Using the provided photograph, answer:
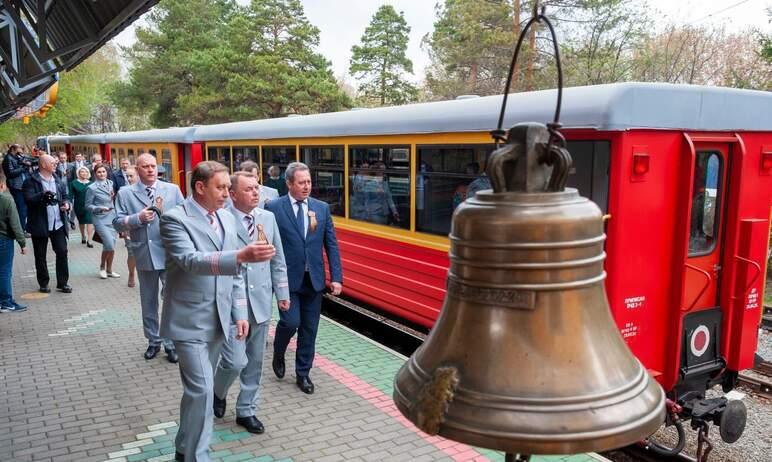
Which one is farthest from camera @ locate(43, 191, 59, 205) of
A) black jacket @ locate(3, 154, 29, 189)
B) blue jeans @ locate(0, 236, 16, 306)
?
black jacket @ locate(3, 154, 29, 189)

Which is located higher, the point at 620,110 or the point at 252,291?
the point at 620,110

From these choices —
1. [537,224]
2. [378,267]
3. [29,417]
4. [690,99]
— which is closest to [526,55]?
[378,267]

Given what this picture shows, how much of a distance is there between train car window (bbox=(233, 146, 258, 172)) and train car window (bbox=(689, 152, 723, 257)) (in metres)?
7.05

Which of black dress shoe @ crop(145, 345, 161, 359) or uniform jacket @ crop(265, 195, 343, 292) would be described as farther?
black dress shoe @ crop(145, 345, 161, 359)

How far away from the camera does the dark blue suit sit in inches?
207

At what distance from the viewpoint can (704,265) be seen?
17.0 ft

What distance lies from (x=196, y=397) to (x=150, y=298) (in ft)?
8.34

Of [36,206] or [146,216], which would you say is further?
[36,206]

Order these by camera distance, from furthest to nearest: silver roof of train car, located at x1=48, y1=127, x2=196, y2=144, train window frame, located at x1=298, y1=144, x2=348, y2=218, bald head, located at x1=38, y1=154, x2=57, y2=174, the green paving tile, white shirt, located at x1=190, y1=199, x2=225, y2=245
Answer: silver roof of train car, located at x1=48, y1=127, x2=196, y2=144, bald head, located at x1=38, y1=154, x2=57, y2=174, train window frame, located at x1=298, y1=144, x2=348, y2=218, the green paving tile, white shirt, located at x1=190, y1=199, x2=225, y2=245

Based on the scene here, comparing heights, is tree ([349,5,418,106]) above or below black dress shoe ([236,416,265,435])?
above

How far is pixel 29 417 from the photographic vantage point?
16.0 feet

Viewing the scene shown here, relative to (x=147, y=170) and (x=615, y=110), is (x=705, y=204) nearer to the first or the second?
(x=615, y=110)

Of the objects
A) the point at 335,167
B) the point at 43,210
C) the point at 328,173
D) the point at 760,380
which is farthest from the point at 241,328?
the point at 43,210

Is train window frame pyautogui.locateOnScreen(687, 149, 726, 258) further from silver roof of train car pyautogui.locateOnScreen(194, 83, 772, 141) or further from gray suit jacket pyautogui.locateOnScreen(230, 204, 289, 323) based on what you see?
gray suit jacket pyautogui.locateOnScreen(230, 204, 289, 323)
